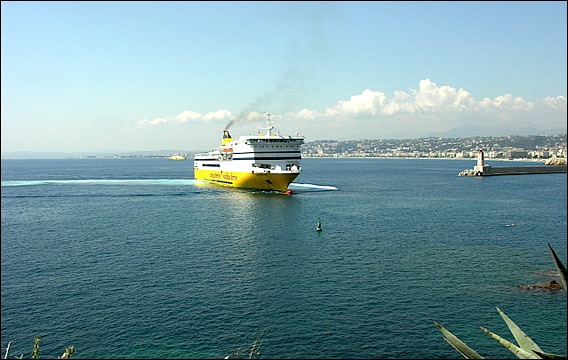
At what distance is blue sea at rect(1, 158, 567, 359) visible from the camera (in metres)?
19.8

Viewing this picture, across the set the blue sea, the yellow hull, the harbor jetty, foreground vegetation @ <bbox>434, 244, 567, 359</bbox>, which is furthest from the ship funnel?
foreground vegetation @ <bbox>434, 244, 567, 359</bbox>

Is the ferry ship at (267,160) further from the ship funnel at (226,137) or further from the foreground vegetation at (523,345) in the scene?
the foreground vegetation at (523,345)

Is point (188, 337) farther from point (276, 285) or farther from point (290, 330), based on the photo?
point (276, 285)

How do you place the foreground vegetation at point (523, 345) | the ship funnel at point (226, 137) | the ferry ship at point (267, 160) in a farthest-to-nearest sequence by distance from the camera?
the ship funnel at point (226, 137) < the ferry ship at point (267, 160) < the foreground vegetation at point (523, 345)

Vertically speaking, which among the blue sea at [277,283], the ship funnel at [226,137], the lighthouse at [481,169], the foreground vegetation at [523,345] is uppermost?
the ship funnel at [226,137]

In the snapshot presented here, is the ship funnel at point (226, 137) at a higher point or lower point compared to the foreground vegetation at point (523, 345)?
higher

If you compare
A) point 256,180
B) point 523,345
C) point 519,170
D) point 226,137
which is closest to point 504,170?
point 519,170

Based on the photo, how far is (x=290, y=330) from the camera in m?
20.9

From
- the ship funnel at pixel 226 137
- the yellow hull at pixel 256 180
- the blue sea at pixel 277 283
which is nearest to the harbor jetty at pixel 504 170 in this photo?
the ship funnel at pixel 226 137

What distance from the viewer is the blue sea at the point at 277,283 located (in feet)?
65.1

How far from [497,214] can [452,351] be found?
3934 cm

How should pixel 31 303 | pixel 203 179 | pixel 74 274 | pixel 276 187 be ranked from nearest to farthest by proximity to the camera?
1. pixel 31 303
2. pixel 74 274
3. pixel 276 187
4. pixel 203 179

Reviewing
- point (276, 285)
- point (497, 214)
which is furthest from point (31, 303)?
point (497, 214)

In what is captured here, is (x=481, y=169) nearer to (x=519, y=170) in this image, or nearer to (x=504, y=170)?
(x=504, y=170)
